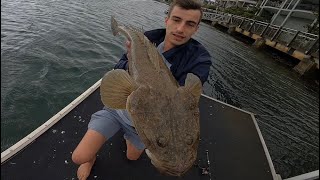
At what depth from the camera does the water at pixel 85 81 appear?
6.40 m

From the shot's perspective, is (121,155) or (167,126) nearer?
(167,126)

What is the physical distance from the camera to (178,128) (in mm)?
2559

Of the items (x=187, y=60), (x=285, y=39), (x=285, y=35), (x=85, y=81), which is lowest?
(x=85, y=81)

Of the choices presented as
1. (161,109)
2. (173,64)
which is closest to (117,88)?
(161,109)

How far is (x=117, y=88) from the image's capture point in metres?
2.91

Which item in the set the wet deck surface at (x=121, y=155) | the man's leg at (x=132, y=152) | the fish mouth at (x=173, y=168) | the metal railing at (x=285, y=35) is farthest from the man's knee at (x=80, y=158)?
the metal railing at (x=285, y=35)

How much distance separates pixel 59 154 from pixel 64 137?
384 mm

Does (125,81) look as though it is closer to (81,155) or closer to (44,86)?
(81,155)

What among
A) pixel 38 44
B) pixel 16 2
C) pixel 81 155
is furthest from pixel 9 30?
pixel 81 155

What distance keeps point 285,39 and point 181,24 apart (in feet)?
72.4

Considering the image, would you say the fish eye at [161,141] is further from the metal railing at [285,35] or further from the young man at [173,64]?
the metal railing at [285,35]

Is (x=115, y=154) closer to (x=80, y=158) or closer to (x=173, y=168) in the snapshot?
(x=80, y=158)

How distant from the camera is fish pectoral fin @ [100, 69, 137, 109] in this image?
114 inches

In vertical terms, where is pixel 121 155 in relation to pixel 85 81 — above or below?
above
